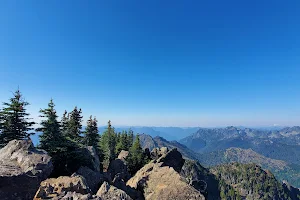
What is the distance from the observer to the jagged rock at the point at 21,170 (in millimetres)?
10809

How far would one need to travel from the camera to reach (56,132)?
28719mm

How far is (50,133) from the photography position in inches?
1112

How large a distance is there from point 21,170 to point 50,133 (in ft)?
55.9

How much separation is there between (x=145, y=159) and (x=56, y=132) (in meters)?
29.2

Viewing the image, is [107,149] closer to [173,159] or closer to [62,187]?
[173,159]

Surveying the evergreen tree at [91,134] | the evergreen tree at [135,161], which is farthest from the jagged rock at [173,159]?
the evergreen tree at [91,134]

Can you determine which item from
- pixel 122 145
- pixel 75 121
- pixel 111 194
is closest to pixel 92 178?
pixel 111 194

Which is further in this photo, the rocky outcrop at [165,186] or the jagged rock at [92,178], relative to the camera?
the jagged rock at [92,178]

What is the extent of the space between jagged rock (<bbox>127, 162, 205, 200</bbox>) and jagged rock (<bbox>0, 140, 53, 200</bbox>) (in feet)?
35.3

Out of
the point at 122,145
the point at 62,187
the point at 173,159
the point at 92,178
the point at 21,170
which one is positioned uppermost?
the point at 21,170

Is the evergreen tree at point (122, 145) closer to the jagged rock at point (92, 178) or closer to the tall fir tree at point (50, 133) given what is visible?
the tall fir tree at point (50, 133)

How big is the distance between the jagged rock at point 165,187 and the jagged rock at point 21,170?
1075 cm

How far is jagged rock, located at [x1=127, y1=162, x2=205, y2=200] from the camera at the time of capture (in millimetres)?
17672

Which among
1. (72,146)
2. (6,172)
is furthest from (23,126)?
(6,172)
